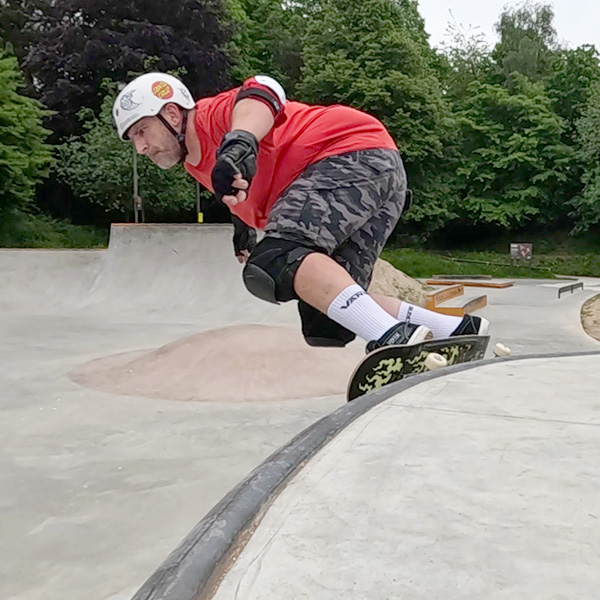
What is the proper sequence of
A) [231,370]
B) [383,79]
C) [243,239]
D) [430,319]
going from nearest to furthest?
[430,319] → [243,239] → [231,370] → [383,79]

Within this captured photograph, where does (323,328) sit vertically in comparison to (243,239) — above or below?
below

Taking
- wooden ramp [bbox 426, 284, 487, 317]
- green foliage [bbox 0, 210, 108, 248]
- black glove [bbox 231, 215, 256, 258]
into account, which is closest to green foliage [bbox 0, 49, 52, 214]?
green foliage [bbox 0, 210, 108, 248]

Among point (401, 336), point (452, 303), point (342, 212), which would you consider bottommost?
point (452, 303)

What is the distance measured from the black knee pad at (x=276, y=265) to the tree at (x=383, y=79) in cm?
2299

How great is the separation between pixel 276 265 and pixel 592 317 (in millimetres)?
8507

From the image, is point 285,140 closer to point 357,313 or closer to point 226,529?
point 357,313

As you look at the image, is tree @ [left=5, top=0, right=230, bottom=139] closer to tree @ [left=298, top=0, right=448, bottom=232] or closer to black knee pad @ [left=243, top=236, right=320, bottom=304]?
tree @ [left=298, top=0, right=448, bottom=232]

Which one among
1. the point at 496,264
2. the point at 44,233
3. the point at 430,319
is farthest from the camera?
the point at 496,264

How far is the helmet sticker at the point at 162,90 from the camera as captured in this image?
241 cm

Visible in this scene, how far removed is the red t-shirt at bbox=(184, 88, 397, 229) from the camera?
2.44 m

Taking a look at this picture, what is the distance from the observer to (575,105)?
92.0 feet

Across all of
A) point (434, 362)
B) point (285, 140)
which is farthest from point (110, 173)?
point (434, 362)

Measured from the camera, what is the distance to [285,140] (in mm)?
2459

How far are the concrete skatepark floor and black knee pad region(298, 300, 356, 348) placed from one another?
82cm
